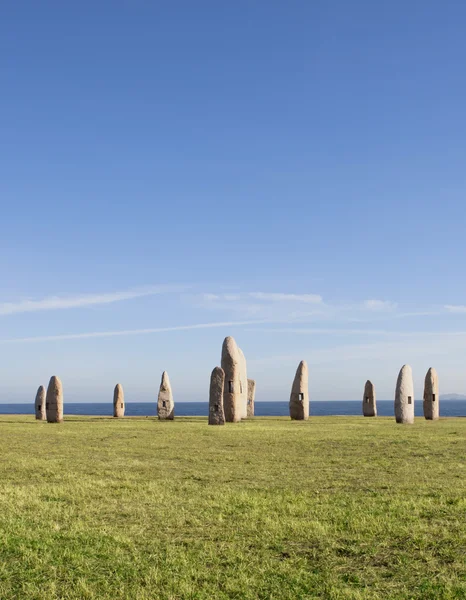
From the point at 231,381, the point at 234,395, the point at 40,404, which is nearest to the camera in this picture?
the point at 234,395

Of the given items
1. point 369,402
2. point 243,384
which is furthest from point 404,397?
point 369,402

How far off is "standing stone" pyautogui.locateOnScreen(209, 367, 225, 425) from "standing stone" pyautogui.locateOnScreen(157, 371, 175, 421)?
4.54m

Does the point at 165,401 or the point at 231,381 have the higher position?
the point at 231,381

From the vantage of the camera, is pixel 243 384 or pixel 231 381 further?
pixel 243 384

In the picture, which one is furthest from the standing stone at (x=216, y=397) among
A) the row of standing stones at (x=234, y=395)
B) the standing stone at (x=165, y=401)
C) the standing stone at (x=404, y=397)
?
the standing stone at (x=404, y=397)

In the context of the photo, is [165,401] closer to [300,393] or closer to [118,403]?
[118,403]

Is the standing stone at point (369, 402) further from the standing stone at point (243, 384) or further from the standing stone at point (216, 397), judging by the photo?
the standing stone at point (216, 397)

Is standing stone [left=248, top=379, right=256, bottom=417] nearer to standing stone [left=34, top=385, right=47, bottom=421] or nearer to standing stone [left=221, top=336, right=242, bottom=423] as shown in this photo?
standing stone [left=221, top=336, right=242, bottom=423]

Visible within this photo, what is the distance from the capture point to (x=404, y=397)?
32.8 m

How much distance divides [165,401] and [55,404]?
6.08 m

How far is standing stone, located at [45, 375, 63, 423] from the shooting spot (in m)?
32.8

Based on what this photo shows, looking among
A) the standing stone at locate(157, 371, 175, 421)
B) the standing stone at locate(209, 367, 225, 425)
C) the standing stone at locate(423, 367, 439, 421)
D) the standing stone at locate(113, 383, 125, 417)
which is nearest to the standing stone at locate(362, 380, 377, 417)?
the standing stone at locate(423, 367, 439, 421)

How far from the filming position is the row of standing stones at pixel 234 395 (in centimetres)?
3186

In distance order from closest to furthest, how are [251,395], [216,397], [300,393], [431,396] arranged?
[216,397], [300,393], [431,396], [251,395]
